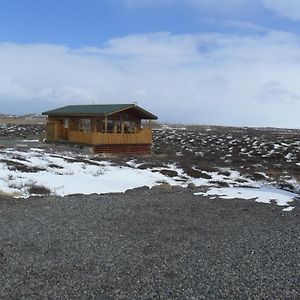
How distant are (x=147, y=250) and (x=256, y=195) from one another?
8963 millimetres

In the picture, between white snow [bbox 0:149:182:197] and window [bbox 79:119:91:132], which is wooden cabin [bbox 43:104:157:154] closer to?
window [bbox 79:119:91:132]

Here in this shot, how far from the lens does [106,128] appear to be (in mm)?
34688

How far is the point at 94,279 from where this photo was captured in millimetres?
8258

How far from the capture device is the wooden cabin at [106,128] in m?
34.6

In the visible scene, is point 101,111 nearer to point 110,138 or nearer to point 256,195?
point 110,138

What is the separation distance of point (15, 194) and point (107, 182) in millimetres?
5458

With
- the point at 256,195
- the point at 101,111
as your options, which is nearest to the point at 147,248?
the point at 256,195

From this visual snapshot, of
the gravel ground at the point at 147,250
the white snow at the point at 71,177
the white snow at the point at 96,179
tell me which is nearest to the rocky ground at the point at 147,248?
the gravel ground at the point at 147,250

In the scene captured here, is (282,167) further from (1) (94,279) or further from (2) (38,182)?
(1) (94,279)

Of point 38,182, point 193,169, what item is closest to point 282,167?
point 193,169

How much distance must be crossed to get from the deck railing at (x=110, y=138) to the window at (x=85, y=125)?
0.77 m

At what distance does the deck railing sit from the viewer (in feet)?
112

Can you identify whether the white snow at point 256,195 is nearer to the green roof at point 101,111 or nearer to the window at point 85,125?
the green roof at point 101,111

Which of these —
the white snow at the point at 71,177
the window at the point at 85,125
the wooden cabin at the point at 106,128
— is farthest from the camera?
the window at the point at 85,125
